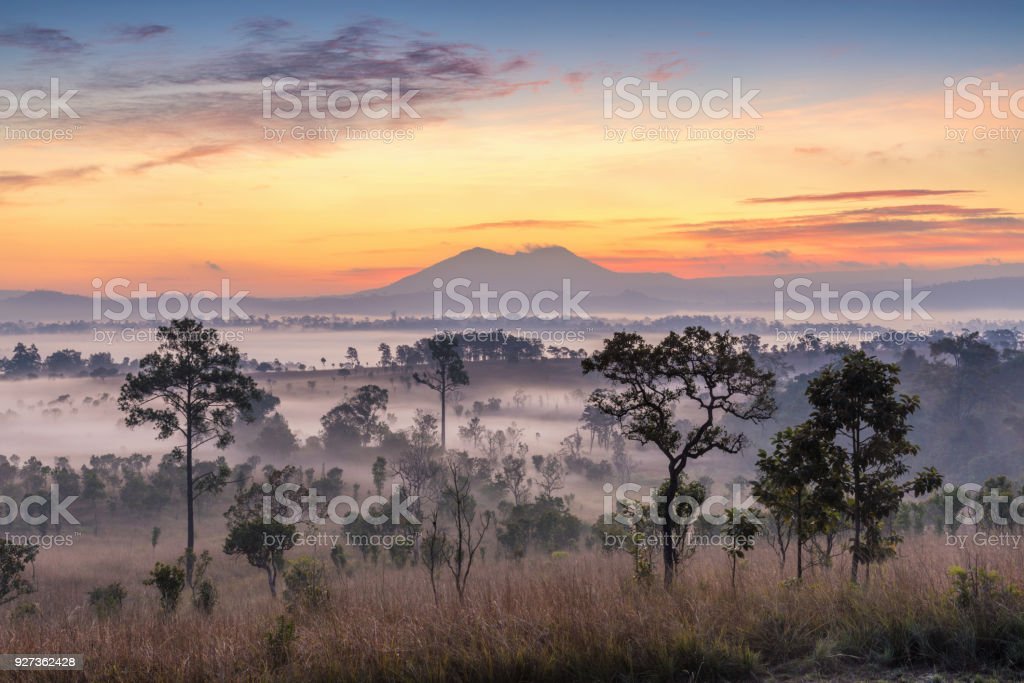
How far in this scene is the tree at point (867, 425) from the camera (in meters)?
13.6

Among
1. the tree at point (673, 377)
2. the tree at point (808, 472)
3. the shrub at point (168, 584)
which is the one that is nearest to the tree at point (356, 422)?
the shrub at point (168, 584)

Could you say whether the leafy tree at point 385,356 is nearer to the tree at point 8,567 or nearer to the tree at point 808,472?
the tree at point 8,567

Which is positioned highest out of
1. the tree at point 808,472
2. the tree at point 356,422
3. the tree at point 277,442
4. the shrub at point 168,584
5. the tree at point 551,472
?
the tree at point 808,472

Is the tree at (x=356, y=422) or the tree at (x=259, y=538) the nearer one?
the tree at (x=259, y=538)

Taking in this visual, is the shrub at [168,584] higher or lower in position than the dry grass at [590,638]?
lower

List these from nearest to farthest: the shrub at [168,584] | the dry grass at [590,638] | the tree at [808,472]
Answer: the dry grass at [590,638] < the tree at [808,472] < the shrub at [168,584]

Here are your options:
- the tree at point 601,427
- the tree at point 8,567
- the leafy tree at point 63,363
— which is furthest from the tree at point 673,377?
the leafy tree at point 63,363

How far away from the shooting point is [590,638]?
27.4 feet

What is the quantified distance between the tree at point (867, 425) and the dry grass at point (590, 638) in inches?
135

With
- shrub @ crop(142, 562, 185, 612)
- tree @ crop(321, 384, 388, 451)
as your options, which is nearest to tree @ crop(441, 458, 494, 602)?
shrub @ crop(142, 562, 185, 612)

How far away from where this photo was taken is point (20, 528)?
2157 inches

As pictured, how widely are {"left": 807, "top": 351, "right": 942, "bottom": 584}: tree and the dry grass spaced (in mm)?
3422

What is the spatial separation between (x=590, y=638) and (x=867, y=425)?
8.44 metres

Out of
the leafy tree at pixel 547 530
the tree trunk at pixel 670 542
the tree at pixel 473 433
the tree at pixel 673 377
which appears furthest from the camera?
the tree at pixel 473 433
